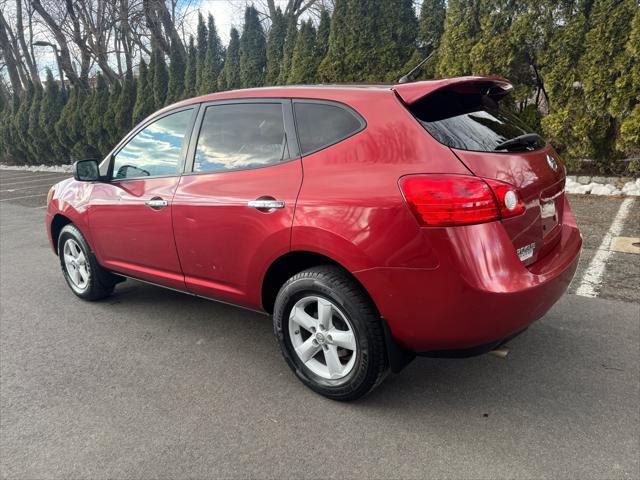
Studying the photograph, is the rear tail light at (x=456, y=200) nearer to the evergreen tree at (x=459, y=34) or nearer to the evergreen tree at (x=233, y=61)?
the evergreen tree at (x=459, y=34)

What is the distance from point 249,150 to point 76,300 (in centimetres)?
264

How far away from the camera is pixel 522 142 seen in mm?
2457

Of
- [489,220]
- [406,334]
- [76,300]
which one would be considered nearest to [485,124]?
[489,220]

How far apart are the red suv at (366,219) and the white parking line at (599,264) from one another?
1393 mm

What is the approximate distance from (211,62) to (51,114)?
31.7 ft

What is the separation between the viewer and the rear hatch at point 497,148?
222 cm

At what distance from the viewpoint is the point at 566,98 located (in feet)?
24.9

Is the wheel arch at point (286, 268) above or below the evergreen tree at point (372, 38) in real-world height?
below

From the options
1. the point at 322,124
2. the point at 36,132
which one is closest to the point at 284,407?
the point at 322,124

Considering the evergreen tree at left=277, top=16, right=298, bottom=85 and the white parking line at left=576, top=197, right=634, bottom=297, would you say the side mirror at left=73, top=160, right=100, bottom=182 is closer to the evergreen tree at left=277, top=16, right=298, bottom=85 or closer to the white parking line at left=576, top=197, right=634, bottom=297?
the white parking line at left=576, top=197, right=634, bottom=297

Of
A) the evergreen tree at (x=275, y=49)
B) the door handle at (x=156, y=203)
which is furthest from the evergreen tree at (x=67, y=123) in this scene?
the door handle at (x=156, y=203)

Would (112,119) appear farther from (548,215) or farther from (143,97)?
(548,215)

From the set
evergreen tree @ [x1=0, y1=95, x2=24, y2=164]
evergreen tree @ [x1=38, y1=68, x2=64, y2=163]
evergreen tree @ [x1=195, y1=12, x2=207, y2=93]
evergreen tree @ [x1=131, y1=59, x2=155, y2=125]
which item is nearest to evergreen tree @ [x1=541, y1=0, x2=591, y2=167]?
evergreen tree @ [x1=195, y1=12, x2=207, y2=93]

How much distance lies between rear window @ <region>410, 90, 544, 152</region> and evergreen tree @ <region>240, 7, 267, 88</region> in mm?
11217
